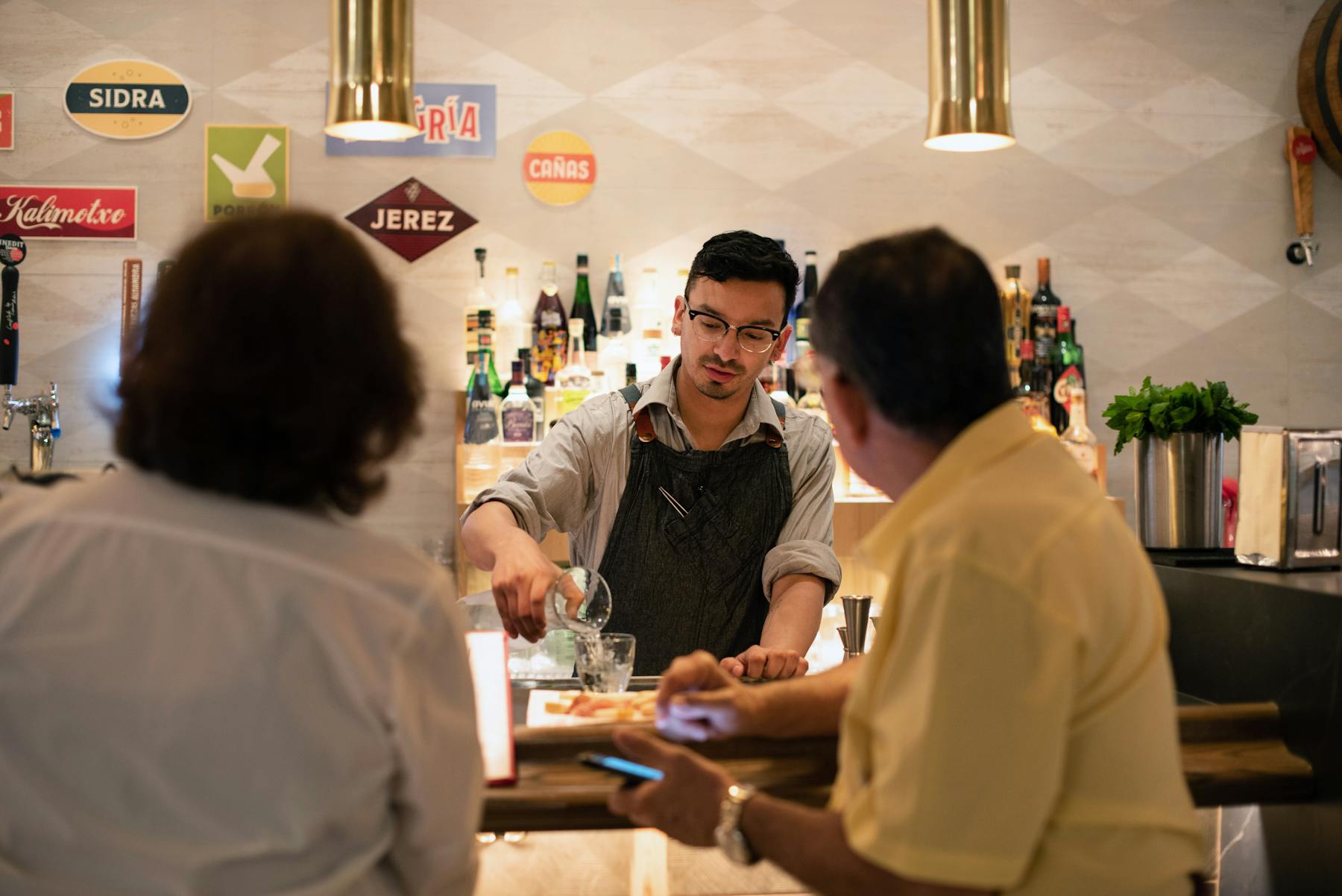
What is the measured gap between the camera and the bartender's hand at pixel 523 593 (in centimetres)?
176

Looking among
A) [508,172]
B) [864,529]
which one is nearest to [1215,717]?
[864,529]

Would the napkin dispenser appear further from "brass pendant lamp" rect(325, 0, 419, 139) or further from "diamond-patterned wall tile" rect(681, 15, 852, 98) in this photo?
"diamond-patterned wall tile" rect(681, 15, 852, 98)

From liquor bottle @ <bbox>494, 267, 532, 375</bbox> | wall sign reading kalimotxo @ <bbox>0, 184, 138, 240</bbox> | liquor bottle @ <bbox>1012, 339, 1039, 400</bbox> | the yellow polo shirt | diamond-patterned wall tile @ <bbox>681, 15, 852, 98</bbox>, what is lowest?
the yellow polo shirt

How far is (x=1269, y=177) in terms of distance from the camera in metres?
4.50

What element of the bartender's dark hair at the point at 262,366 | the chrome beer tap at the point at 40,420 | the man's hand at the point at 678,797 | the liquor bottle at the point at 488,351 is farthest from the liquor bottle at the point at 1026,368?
the bartender's dark hair at the point at 262,366

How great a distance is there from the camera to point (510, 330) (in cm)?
411

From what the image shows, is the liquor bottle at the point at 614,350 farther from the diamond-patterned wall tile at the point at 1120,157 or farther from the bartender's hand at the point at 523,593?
the bartender's hand at the point at 523,593

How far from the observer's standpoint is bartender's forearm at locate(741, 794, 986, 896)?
99 cm

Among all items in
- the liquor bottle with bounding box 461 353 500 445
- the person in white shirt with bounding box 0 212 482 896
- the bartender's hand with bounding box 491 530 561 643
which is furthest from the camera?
the liquor bottle with bounding box 461 353 500 445

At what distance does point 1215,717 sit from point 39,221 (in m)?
3.97

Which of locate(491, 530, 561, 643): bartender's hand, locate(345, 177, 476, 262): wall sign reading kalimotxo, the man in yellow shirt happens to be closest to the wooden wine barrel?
locate(345, 177, 476, 262): wall sign reading kalimotxo

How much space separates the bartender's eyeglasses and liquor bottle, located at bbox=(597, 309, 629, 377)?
1.72m

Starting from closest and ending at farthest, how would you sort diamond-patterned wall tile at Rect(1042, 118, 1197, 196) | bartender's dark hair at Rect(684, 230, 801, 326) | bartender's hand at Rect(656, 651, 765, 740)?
1. bartender's hand at Rect(656, 651, 765, 740)
2. bartender's dark hair at Rect(684, 230, 801, 326)
3. diamond-patterned wall tile at Rect(1042, 118, 1197, 196)

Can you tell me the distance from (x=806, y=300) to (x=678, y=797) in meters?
3.15
